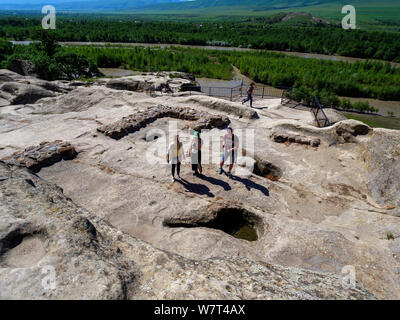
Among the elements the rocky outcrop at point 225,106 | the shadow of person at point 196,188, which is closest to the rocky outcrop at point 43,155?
the shadow of person at point 196,188

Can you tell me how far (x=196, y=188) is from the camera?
7.68 m

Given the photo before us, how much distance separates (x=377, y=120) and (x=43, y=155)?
2558 centimetres

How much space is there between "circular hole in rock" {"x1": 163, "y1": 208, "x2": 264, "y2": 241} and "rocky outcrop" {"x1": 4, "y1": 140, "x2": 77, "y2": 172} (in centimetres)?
498

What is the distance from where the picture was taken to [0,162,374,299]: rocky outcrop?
10.6ft

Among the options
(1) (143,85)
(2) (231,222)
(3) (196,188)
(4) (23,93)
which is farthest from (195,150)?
(1) (143,85)

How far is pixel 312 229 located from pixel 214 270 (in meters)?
3.33

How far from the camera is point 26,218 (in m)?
4.23

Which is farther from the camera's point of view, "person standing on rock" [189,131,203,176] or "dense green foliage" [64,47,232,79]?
"dense green foliage" [64,47,232,79]

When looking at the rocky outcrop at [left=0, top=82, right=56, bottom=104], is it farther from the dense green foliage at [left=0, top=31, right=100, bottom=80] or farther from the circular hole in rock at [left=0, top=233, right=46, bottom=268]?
the circular hole in rock at [left=0, top=233, right=46, bottom=268]

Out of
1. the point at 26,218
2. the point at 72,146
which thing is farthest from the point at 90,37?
the point at 26,218

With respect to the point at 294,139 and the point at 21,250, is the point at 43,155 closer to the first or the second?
the point at 21,250

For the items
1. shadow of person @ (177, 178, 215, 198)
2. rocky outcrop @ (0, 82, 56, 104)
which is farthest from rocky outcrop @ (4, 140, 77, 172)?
rocky outcrop @ (0, 82, 56, 104)

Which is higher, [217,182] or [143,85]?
[143,85]
